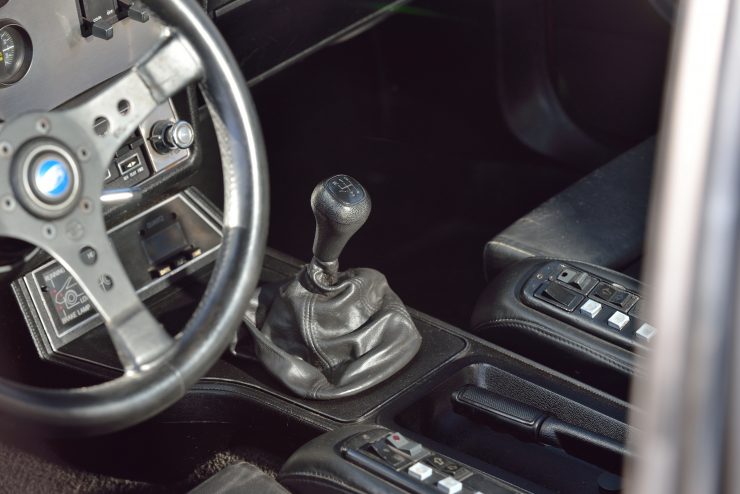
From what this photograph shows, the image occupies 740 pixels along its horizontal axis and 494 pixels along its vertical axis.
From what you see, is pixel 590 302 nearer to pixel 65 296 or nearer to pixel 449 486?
pixel 449 486

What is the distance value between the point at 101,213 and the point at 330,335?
486 mm

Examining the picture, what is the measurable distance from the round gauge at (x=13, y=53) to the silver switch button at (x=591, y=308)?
769 mm

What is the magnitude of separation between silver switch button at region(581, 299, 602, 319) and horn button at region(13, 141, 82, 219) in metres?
0.74

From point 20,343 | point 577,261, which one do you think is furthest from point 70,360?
point 577,261

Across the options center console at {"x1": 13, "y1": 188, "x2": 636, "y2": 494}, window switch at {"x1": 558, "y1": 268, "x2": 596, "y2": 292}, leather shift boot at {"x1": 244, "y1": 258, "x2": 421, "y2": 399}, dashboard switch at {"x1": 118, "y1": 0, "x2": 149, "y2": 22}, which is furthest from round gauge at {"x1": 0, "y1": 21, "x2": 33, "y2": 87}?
window switch at {"x1": 558, "y1": 268, "x2": 596, "y2": 292}

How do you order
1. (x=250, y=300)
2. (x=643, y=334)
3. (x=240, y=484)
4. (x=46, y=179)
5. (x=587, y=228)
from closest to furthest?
(x=46, y=179) → (x=250, y=300) → (x=240, y=484) → (x=643, y=334) → (x=587, y=228)

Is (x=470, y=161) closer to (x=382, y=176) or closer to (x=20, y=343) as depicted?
(x=382, y=176)

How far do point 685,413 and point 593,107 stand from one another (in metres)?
1.80

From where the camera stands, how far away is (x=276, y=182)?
89.8 inches

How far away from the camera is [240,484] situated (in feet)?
4.32

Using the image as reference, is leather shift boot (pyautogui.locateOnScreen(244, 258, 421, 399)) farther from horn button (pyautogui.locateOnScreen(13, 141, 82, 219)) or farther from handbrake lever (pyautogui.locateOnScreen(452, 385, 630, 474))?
horn button (pyautogui.locateOnScreen(13, 141, 82, 219))

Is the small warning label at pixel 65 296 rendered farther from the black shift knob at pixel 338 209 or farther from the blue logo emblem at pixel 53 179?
the blue logo emblem at pixel 53 179

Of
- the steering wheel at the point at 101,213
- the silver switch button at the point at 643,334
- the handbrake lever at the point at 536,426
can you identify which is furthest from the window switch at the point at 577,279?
the steering wheel at the point at 101,213

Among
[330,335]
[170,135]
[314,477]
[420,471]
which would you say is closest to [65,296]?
[170,135]
